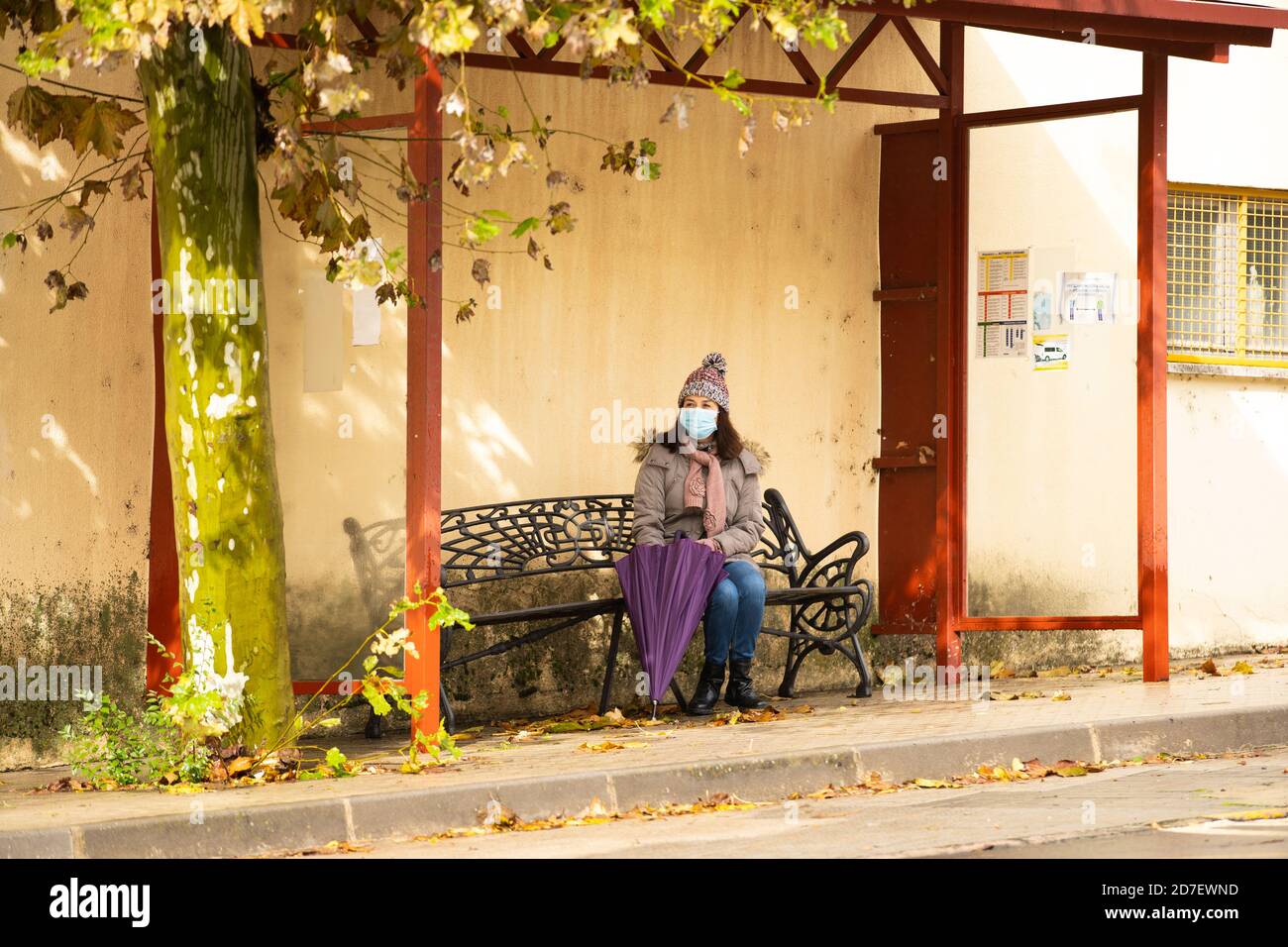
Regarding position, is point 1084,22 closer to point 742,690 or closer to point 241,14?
point 742,690

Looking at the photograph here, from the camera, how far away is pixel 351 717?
28.0 feet

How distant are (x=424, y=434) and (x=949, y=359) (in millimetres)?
3526

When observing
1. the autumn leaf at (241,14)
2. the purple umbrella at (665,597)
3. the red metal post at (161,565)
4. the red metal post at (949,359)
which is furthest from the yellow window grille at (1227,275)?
the autumn leaf at (241,14)

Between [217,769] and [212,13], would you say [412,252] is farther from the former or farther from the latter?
[217,769]

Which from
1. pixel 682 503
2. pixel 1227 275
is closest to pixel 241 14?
pixel 682 503

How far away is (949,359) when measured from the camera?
9625 millimetres

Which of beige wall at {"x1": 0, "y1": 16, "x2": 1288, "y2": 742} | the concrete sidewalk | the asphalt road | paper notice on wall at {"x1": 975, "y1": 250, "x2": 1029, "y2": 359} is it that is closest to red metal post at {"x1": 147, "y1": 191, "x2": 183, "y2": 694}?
beige wall at {"x1": 0, "y1": 16, "x2": 1288, "y2": 742}

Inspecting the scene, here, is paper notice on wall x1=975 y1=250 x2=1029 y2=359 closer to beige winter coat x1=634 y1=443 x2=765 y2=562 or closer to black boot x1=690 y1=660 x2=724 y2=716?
beige winter coat x1=634 y1=443 x2=765 y2=562

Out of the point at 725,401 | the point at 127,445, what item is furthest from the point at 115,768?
the point at 725,401

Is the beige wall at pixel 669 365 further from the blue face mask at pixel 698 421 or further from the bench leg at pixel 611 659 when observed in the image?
the bench leg at pixel 611 659

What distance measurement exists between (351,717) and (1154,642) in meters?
3.91

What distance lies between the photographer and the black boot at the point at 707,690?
337 inches

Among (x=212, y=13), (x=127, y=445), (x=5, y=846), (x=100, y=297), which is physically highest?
(x=212, y=13)

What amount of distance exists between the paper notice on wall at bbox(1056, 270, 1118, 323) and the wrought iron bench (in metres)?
1.80
